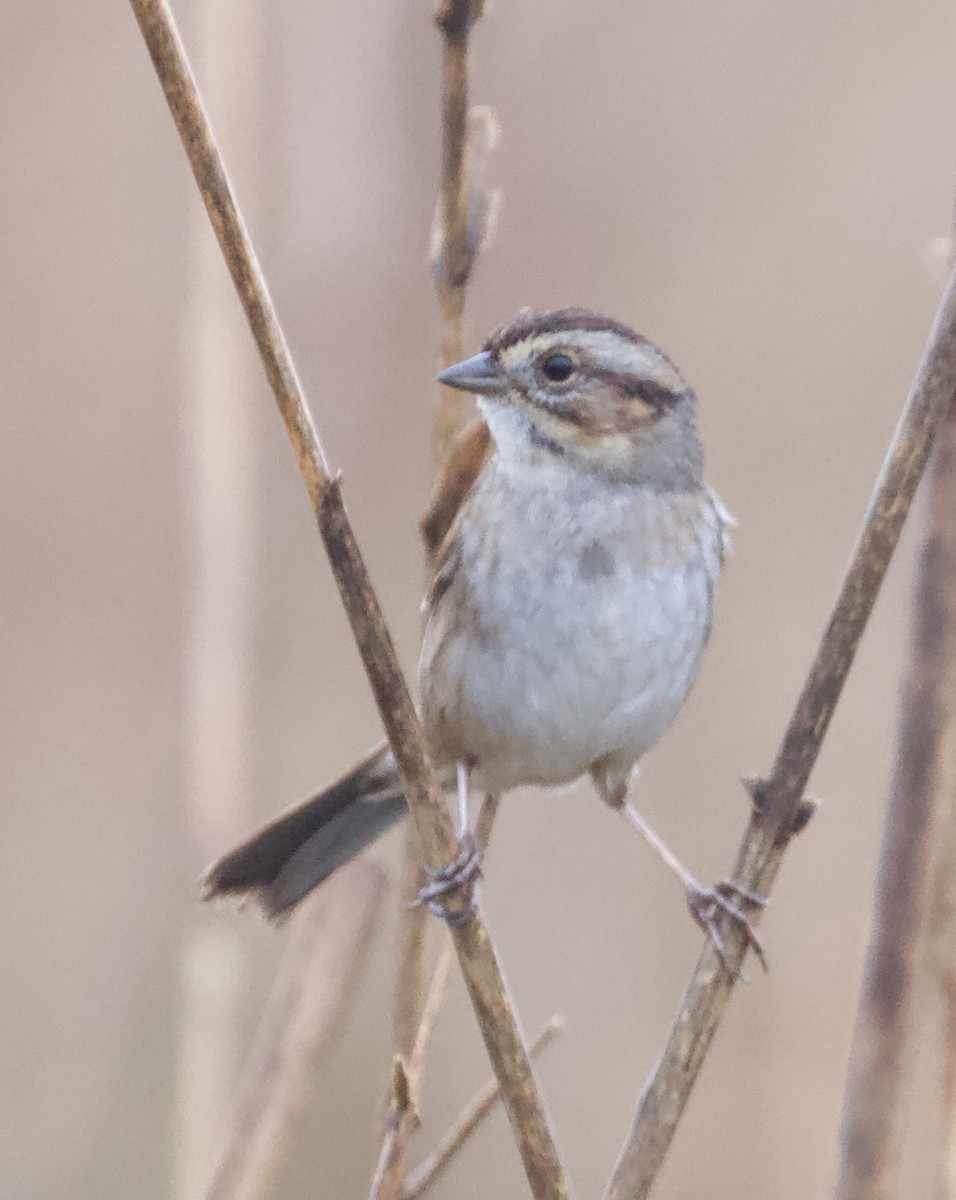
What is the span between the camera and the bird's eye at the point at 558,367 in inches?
65.2

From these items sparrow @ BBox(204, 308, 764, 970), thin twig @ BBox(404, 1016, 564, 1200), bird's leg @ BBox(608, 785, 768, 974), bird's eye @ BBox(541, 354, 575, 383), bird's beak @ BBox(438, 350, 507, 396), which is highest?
bird's eye @ BBox(541, 354, 575, 383)

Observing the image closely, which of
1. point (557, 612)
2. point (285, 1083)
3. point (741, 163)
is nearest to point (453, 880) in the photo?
point (285, 1083)

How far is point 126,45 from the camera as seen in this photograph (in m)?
2.79

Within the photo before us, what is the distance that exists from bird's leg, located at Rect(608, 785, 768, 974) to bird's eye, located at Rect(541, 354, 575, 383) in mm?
551

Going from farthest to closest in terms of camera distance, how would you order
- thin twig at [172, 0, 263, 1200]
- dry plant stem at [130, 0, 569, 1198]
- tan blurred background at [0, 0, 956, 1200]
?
tan blurred background at [0, 0, 956, 1200] → thin twig at [172, 0, 263, 1200] → dry plant stem at [130, 0, 569, 1198]

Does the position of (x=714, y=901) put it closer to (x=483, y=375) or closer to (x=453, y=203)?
(x=483, y=375)

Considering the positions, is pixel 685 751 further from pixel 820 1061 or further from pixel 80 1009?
pixel 80 1009

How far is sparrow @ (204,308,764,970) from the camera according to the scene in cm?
164

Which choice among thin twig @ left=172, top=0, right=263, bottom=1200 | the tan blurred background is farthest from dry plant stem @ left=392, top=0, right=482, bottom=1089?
the tan blurred background

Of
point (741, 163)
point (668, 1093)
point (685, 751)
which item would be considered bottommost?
point (668, 1093)

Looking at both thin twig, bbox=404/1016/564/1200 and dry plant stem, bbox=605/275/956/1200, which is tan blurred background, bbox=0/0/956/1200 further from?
dry plant stem, bbox=605/275/956/1200

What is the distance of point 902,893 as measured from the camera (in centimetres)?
102

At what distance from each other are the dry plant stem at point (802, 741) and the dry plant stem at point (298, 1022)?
365mm

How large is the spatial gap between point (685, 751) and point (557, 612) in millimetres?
1206
